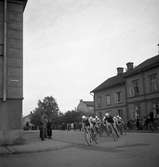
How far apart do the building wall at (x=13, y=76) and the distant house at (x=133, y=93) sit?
22765 mm

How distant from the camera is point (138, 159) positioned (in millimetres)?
9117

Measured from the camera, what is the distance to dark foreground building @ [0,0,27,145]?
53.2ft

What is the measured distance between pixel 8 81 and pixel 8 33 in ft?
9.71

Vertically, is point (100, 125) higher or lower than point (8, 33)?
lower

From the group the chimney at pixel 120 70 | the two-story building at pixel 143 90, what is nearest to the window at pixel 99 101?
the chimney at pixel 120 70

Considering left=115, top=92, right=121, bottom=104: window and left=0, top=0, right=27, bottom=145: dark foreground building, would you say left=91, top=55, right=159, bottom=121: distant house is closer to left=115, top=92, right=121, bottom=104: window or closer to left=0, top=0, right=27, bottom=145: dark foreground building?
left=115, top=92, right=121, bottom=104: window

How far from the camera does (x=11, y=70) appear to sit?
16859 mm

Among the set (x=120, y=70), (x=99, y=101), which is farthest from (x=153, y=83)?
(x=99, y=101)

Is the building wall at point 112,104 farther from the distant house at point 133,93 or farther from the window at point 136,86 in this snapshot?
the window at point 136,86

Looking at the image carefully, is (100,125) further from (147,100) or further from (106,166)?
(147,100)

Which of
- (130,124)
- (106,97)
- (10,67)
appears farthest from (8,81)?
(106,97)

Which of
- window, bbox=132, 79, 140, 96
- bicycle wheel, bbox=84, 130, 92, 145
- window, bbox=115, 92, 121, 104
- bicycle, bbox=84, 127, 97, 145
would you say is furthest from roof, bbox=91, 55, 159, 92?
bicycle wheel, bbox=84, 130, 92, 145

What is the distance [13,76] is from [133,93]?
28.7 m

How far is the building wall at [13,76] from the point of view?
637 inches
